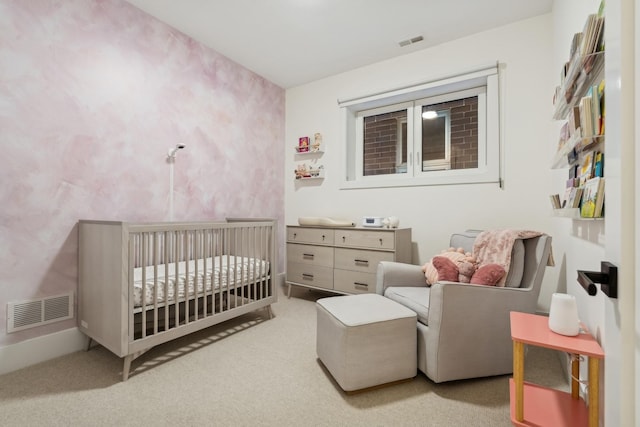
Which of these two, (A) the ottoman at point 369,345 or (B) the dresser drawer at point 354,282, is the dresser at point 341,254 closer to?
(B) the dresser drawer at point 354,282

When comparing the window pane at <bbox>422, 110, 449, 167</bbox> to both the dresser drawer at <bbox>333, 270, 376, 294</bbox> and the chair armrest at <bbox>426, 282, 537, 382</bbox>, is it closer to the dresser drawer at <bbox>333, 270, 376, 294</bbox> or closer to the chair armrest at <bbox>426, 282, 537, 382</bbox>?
the dresser drawer at <bbox>333, 270, 376, 294</bbox>

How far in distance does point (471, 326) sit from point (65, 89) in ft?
9.43

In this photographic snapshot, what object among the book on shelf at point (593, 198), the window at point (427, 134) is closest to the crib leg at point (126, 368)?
the book on shelf at point (593, 198)

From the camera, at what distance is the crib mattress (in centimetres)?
186

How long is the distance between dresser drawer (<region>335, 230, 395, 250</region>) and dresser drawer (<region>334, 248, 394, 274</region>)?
0.06m

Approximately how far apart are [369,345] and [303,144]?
2605 mm

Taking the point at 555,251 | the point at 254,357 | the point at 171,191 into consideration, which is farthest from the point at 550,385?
the point at 171,191

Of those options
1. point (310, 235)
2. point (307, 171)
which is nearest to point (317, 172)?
point (307, 171)

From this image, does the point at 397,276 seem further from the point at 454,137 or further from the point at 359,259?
the point at 454,137

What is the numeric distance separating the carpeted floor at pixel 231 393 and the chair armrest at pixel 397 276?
64 cm

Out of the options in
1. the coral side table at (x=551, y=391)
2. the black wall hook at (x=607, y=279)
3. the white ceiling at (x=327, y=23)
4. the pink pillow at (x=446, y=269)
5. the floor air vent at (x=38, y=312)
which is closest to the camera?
the black wall hook at (x=607, y=279)

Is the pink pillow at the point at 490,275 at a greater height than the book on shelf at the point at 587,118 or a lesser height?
lesser

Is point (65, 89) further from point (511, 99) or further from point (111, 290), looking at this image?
point (511, 99)

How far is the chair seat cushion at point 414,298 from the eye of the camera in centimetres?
176
